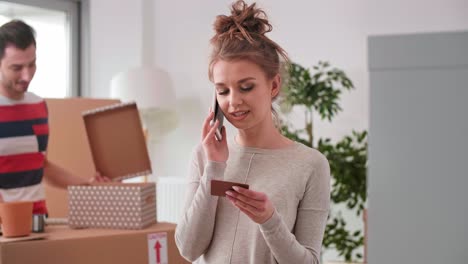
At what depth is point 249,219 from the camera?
4.43 feet

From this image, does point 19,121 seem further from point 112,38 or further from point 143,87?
point 112,38

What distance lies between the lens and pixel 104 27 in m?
4.50

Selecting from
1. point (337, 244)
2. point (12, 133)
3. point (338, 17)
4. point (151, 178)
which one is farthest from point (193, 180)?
point (151, 178)

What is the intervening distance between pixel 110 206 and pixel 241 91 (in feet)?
2.53

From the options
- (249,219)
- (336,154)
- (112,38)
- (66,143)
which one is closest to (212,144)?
(249,219)

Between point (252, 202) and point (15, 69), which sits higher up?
point (15, 69)

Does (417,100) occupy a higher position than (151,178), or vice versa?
(417,100)

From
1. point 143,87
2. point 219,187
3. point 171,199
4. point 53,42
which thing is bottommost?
point 171,199

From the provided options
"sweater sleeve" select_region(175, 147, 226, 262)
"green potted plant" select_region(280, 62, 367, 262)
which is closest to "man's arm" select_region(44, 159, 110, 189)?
"sweater sleeve" select_region(175, 147, 226, 262)

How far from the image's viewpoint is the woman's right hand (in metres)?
1.36

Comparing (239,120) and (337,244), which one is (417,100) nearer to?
(239,120)

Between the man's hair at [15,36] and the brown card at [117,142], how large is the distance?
11.3 inches

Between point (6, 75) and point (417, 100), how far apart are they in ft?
3.83

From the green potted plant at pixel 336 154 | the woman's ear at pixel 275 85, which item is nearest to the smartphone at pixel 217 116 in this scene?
the woman's ear at pixel 275 85
